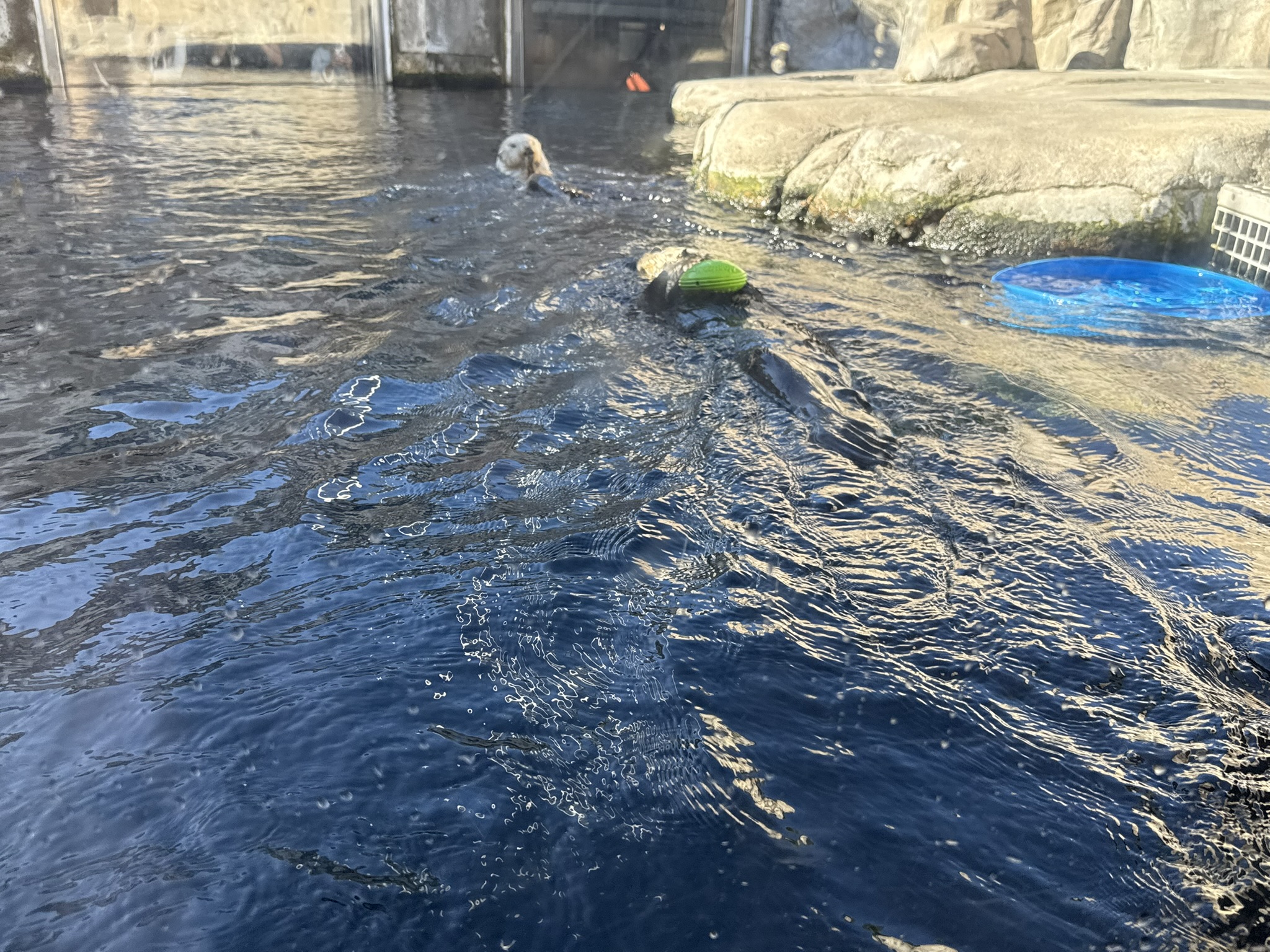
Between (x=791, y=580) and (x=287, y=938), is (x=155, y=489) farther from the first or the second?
(x=791, y=580)

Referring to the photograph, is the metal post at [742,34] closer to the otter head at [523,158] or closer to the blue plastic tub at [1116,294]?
the otter head at [523,158]

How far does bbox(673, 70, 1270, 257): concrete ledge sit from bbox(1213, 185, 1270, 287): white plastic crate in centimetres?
12

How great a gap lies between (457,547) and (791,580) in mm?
982

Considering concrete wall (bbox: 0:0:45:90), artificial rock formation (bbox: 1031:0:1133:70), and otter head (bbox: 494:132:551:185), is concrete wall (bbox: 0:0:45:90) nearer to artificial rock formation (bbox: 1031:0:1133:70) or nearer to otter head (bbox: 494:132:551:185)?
otter head (bbox: 494:132:551:185)

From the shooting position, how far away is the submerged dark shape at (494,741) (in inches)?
80.3

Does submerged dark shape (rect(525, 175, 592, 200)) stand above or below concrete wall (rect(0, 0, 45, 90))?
below

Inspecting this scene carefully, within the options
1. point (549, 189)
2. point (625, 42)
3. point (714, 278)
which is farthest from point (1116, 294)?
point (625, 42)

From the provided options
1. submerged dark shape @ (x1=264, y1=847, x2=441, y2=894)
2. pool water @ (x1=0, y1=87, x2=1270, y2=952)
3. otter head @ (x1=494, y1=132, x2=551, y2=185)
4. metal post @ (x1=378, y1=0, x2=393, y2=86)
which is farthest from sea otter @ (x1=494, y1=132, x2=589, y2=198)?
metal post @ (x1=378, y1=0, x2=393, y2=86)

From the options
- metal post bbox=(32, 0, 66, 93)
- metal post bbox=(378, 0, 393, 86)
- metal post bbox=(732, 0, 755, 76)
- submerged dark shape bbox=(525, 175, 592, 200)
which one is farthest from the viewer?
metal post bbox=(732, 0, 755, 76)

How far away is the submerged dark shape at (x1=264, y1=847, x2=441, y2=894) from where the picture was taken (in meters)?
1.72

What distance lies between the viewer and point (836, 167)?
721 centimetres

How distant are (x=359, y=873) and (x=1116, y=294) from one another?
16.9ft

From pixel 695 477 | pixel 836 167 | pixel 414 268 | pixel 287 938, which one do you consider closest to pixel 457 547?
pixel 695 477

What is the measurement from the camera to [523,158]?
27.7 feet
